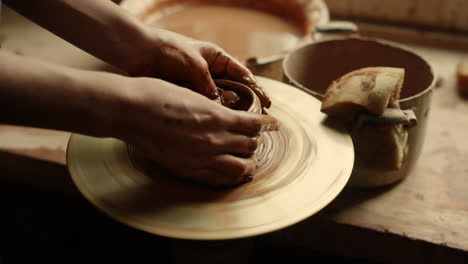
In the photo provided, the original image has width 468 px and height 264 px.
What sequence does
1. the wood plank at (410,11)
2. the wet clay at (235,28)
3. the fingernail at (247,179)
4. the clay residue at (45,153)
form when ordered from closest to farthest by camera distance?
the fingernail at (247,179) < the clay residue at (45,153) < the wet clay at (235,28) < the wood plank at (410,11)

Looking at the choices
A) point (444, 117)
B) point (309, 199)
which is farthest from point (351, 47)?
point (309, 199)

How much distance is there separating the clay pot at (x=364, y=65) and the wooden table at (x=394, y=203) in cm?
6

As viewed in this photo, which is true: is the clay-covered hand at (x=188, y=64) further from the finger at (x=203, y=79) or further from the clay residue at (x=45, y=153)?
the clay residue at (x=45, y=153)

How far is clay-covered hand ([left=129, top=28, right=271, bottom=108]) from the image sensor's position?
968 mm

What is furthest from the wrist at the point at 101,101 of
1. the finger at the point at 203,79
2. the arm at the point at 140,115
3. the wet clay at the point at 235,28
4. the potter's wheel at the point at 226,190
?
the wet clay at the point at 235,28

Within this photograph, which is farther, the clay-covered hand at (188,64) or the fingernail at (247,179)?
the clay-covered hand at (188,64)

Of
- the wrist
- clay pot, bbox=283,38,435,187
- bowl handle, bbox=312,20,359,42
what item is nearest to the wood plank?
bowl handle, bbox=312,20,359,42

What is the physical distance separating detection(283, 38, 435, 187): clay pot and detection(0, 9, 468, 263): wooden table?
59 millimetres

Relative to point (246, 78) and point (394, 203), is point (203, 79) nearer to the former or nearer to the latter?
point (246, 78)

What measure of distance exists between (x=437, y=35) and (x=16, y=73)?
1.69 m

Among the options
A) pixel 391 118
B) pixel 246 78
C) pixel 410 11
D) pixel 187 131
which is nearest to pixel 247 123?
pixel 187 131

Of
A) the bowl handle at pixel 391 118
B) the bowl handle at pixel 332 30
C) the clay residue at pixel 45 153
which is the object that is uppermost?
the bowl handle at pixel 391 118

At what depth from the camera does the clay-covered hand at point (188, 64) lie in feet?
3.18

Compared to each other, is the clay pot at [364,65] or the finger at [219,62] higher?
the finger at [219,62]
